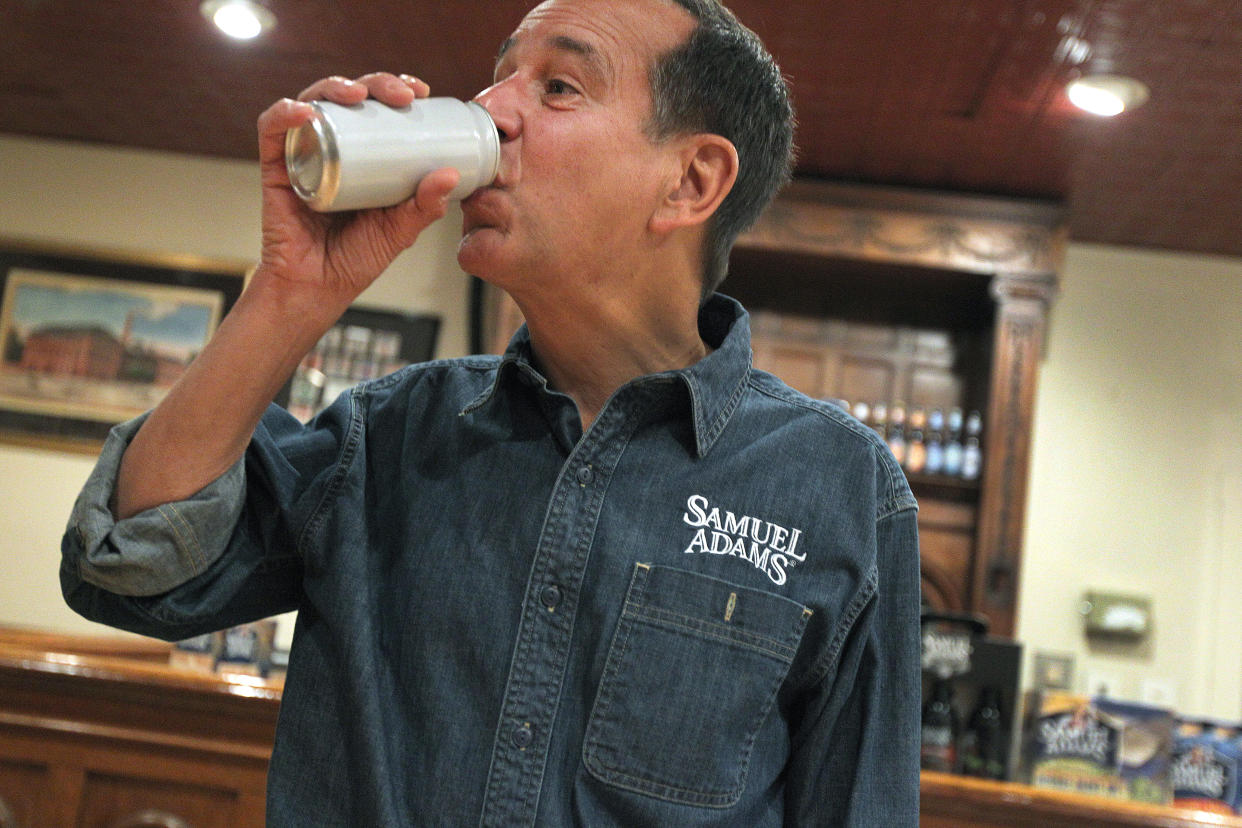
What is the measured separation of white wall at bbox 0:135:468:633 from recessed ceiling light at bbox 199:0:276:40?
137cm

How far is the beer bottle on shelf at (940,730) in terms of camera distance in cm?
246

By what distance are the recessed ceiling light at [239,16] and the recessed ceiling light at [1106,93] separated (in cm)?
231

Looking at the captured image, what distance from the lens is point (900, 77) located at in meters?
3.29

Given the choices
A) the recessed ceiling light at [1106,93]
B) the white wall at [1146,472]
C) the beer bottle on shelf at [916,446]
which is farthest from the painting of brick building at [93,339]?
the white wall at [1146,472]

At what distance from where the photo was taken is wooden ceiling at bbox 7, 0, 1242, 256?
2.96 meters

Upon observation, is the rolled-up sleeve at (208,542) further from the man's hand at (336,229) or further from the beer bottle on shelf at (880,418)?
the beer bottle on shelf at (880,418)

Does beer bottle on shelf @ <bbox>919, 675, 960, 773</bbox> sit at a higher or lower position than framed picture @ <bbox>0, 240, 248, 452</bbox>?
lower

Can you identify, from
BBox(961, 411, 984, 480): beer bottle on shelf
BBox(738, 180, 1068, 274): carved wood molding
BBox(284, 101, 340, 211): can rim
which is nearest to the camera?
BBox(284, 101, 340, 211): can rim

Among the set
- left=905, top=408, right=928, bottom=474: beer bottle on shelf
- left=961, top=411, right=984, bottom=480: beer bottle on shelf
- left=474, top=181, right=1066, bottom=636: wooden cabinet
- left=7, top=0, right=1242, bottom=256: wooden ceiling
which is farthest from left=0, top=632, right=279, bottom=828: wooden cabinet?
left=961, top=411, right=984, bottom=480: beer bottle on shelf

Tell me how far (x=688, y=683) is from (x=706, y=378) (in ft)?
0.89

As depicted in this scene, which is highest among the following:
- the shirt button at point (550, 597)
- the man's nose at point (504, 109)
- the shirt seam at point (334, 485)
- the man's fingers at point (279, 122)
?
the man's nose at point (504, 109)

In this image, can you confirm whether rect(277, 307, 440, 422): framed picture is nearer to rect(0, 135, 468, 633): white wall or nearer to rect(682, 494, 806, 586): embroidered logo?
rect(0, 135, 468, 633): white wall

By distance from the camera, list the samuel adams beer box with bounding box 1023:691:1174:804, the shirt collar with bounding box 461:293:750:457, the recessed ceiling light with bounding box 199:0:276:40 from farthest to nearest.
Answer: the recessed ceiling light with bounding box 199:0:276:40 → the samuel adams beer box with bounding box 1023:691:1174:804 → the shirt collar with bounding box 461:293:750:457

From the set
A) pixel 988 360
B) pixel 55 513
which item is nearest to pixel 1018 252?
pixel 988 360
